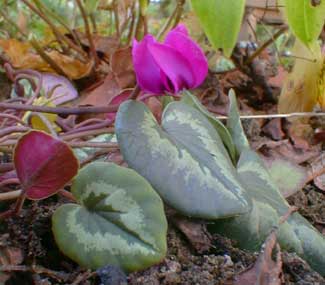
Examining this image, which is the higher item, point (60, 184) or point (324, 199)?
point (60, 184)

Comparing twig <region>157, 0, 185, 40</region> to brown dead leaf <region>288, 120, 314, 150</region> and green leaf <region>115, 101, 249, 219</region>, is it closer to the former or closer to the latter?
brown dead leaf <region>288, 120, 314, 150</region>

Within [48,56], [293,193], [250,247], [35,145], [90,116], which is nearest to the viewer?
[35,145]

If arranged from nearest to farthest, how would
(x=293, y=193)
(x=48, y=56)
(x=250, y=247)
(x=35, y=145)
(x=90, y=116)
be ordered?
(x=35, y=145), (x=250, y=247), (x=293, y=193), (x=90, y=116), (x=48, y=56)

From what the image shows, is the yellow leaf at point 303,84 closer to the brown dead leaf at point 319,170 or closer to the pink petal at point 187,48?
the brown dead leaf at point 319,170

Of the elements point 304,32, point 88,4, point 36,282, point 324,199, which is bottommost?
point 324,199

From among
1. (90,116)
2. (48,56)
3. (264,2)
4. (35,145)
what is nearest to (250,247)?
(35,145)

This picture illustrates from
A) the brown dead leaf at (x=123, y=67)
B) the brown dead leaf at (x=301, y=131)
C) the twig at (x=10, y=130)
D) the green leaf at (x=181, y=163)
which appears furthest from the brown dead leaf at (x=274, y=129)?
the twig at (x=10, y=130)

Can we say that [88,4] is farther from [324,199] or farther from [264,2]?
[324,199]

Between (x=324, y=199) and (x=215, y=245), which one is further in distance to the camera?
(x=324, y=199)

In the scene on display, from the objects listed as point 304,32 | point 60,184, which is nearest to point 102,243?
point 60,184
